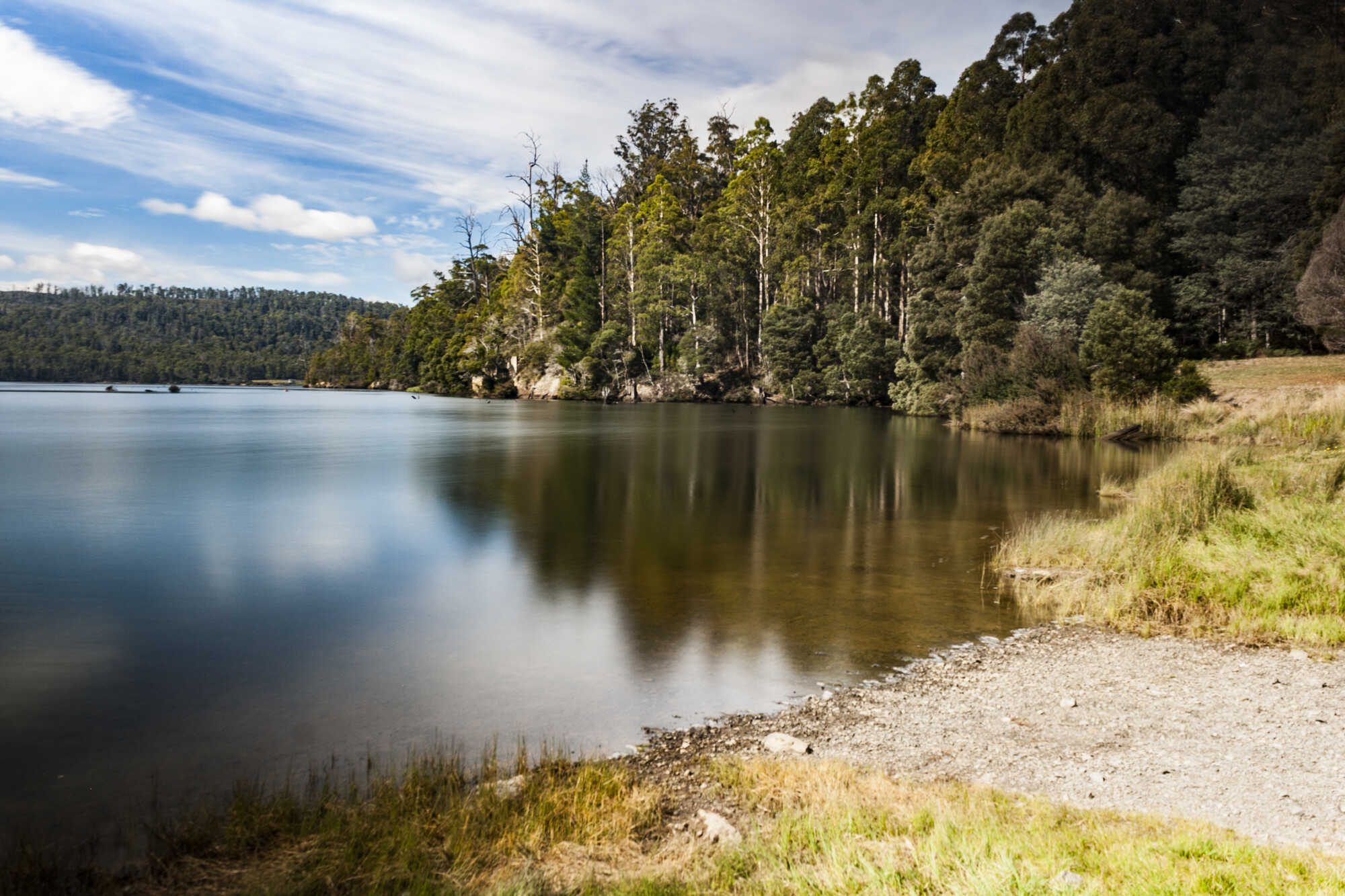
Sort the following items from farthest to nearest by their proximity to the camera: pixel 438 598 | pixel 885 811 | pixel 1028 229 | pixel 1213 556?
pixel 1028 229, pixel 438 598, pixel 1213 556, pixel 885 811

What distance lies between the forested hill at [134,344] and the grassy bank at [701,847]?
165 metres

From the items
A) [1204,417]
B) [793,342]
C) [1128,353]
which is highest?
[793,342]

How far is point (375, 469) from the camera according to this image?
24.1 metres

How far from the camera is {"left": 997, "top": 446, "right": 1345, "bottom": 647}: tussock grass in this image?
8.22m

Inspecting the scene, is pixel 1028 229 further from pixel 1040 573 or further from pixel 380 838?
pixel 380 838

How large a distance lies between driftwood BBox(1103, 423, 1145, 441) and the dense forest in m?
2.45

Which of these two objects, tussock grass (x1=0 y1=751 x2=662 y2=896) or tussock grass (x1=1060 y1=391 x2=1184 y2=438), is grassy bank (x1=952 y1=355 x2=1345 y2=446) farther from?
tussock grass (x1=0 y1=751 x2=662 y2=896)

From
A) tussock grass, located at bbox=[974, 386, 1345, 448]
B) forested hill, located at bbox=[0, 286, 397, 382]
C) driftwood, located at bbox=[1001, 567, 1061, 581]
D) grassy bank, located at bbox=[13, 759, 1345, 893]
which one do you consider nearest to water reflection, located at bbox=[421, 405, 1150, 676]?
driftwood, located at bbox=[1001, 567, 1061, 581]

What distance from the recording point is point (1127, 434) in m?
31.5

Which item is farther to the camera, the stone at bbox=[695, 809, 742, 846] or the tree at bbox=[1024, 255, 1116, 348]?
the tree at bbox=[1024, 255, 1116, 348]

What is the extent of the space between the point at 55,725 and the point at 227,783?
2.07 meters

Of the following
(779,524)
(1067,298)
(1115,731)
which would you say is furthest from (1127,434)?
(1115,731)

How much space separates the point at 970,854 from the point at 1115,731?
2.79 meters

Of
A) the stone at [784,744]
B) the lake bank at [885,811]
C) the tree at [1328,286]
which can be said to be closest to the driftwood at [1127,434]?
the tree at [1328,286]
